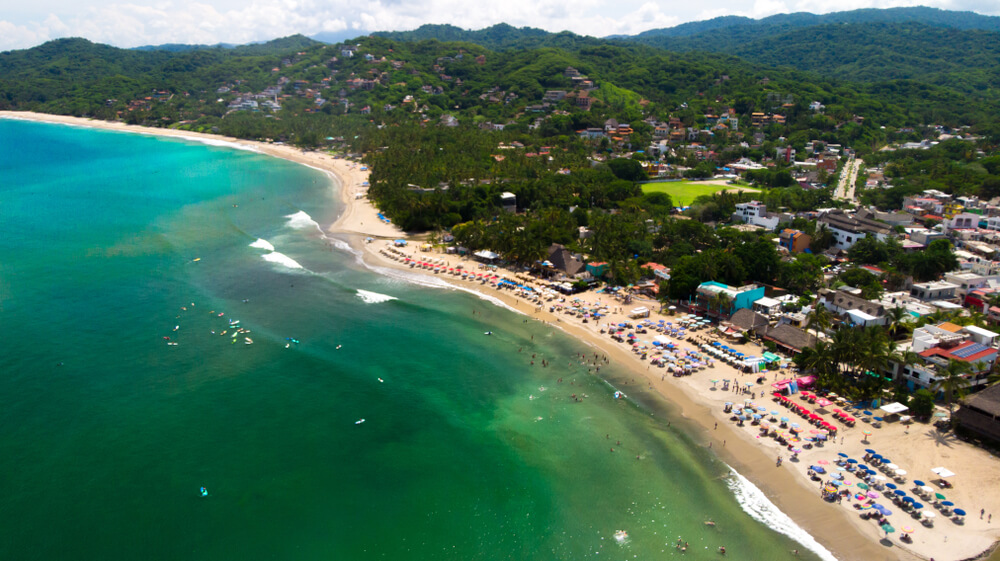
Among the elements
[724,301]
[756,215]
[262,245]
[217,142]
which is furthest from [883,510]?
[217,142]

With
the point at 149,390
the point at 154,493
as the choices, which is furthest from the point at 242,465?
the point at 149,390

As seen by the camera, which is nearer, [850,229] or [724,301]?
[724,301]

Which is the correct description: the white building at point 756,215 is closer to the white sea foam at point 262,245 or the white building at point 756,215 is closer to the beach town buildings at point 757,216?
the beach town buildings at point 757,216

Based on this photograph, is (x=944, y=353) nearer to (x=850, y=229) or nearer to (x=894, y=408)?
(x=894, y=408)

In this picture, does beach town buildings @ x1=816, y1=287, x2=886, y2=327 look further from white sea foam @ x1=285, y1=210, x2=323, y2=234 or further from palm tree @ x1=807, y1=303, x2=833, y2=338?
white sea foam @ x1=285, y1=210, x2=323, y2=234

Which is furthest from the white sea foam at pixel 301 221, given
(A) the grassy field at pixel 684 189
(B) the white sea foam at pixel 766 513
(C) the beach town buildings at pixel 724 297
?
(B) the white sea foam at pixel 766 513

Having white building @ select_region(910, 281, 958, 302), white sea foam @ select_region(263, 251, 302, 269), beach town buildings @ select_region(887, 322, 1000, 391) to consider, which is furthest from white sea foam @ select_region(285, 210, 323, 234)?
white building @ select_region(910, 281, 958, 302)
